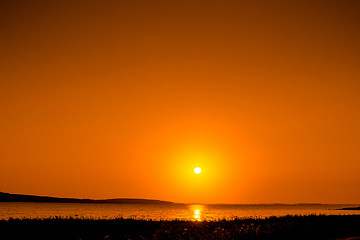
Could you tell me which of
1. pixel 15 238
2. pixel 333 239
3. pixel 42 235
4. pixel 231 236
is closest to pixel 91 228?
pixel 42 235

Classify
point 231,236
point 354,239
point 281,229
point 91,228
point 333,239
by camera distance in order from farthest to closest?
point 91,228, point 281,229, point 231,236, point 333,239, point 354,239

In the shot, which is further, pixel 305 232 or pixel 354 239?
pixel 305 232

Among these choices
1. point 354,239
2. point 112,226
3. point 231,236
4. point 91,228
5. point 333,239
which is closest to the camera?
point 354,239

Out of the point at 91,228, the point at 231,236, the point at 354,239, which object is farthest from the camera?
the point at 91,228

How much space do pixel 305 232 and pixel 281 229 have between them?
1.86 meters

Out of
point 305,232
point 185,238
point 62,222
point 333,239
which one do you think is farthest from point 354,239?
point 62,222

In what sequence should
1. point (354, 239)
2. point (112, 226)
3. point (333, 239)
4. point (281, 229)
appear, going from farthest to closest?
point (112, 226) < point (281, 229) < point (333, 239) < point (354, 239)

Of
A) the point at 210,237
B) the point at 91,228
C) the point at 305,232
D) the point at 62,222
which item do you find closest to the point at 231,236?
the point at 210,237

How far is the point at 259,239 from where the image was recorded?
2667cm

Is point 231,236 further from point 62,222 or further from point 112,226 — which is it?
point 62,222

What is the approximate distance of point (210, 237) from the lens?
28.0 metres

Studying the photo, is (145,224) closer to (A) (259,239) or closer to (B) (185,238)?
(B) (185,238)

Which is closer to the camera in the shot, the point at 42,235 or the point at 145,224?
the point at 42,235

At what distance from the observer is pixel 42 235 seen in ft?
100.0
